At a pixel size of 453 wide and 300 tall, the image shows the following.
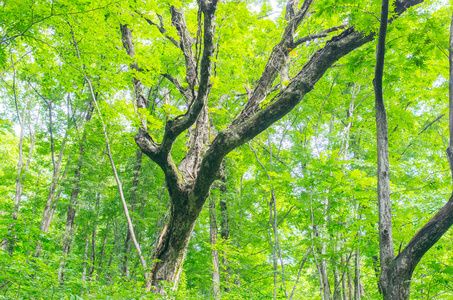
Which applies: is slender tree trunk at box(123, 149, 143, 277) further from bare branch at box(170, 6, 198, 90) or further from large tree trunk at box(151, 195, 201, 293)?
bare branch at box(170, 6, 198, 90)

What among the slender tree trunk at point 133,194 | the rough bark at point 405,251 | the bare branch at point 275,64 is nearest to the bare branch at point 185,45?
the bare branch at point 275,64

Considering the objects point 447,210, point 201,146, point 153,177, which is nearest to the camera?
point 447,210

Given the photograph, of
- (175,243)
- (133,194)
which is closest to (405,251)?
(175,243)

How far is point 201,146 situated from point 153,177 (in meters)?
4.42

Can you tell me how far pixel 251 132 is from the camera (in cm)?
342

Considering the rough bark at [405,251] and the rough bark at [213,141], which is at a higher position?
the rough bark at [213,141]

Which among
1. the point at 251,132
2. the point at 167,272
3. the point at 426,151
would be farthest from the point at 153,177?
the point at 426,151

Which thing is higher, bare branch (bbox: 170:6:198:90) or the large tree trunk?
bare branch (bbox: 170:6:198:90)

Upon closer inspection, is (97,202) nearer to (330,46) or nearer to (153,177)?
(153,177)

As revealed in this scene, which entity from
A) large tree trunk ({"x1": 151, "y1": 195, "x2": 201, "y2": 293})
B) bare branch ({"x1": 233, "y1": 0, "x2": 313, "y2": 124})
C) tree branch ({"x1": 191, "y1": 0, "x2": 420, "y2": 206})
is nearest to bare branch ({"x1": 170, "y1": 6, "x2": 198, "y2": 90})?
bare branch ({"x1": 233, "y1": 0, "x2": 313, "y2": 124})

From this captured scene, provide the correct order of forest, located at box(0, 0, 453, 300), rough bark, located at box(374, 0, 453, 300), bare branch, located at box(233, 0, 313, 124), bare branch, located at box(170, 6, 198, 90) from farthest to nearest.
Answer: bare branch, located at box(233, 0, 313, 124) < bare branch, located at box(170, 6, 198, 90) < forest, located at box(0, 0, 453, 300) < rough bark, located at box(374, 0, 453, 300)

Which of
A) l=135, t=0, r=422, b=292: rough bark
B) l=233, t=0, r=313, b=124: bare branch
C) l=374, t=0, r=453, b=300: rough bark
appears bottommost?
l=374, t=0, r=453, b=300: rough bark

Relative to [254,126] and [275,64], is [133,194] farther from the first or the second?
[275,64]

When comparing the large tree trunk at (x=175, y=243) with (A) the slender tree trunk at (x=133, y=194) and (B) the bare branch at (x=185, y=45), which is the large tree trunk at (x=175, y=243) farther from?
(A) the slender tree trunk at (x=133, y=194)
